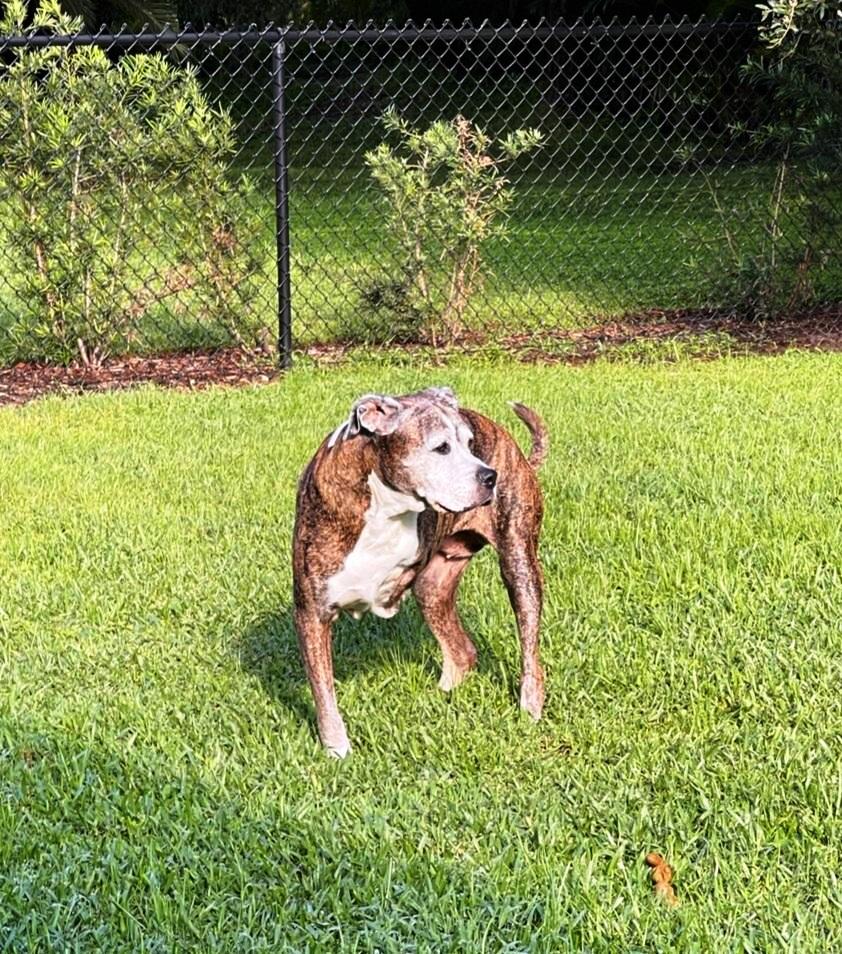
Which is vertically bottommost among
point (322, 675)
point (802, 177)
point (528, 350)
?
point (528, 350)

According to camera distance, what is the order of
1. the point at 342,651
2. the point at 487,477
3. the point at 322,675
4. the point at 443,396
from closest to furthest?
the point at 487,477 < the point at 443,396 < the point at 322,675 < the point at 342,651

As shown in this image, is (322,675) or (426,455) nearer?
(426,455)

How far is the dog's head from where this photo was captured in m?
2.79

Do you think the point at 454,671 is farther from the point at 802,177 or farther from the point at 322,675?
the point at 802,177

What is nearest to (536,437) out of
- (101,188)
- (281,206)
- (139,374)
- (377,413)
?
(377,413)

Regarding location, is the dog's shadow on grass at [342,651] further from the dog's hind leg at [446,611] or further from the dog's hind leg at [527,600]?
the dog's hind leg at [527,600]

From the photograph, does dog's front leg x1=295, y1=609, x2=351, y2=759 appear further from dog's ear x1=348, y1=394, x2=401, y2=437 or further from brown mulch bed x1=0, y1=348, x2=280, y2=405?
brown mulch bed x1=0, y1=348, x2=280, y2=405

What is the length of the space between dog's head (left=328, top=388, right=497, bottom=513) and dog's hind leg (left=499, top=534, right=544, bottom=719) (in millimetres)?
513

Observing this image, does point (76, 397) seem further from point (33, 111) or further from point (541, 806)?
point (541, 806)

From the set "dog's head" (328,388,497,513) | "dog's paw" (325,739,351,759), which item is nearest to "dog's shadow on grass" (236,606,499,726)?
"dog's paw" (325,739,351,759)

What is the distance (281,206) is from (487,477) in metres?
5.09

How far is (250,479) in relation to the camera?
5.38m

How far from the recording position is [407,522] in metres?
2.94

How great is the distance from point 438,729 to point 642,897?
2.77 ft
